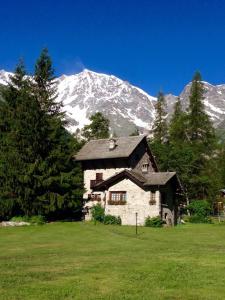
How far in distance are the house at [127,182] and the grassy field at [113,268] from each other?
16479 mm

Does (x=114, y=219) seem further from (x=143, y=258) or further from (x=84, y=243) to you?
(x=143, y=258)

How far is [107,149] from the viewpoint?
56219 mm

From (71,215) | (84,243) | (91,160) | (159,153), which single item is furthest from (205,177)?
(84,243)

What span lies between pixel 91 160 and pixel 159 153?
47.5 ft

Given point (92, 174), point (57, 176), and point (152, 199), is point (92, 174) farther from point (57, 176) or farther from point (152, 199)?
point (152, 199)

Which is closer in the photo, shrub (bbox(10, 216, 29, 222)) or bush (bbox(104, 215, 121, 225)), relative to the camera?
shrub (bbox(10, 216, 29, 222))

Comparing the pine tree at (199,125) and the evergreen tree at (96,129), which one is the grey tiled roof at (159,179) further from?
the evergreen tree at (96,129)

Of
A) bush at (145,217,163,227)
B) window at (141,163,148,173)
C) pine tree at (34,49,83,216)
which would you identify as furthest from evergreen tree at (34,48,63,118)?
bush at (145,217,163,227)

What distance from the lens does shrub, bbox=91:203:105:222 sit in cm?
4945

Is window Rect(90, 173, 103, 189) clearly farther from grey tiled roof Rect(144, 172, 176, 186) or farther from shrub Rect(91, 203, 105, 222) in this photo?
grey tiled roof Rect(144, 172, 176, 186)

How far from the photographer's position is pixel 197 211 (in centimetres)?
5259

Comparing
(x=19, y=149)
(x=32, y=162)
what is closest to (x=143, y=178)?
(x=32, y=162)

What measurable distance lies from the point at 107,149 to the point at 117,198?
8128 mm

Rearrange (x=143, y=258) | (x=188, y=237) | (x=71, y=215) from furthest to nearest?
(x=71, y=215) < (x=188, y=237) < (x=143, y=258)
